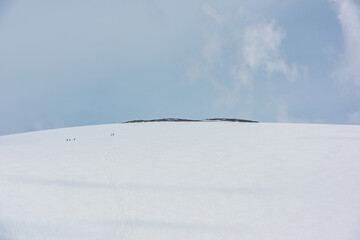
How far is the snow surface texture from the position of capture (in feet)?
35.0

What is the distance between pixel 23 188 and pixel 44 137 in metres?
10.9

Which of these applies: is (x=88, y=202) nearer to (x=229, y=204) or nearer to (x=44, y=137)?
(x=229, y=204)

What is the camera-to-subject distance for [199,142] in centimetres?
1970

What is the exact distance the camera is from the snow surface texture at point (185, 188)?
1067 centimetres

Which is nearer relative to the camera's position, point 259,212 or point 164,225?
point 164,225

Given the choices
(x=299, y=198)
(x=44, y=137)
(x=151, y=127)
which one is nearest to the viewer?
(x=299, y=198)

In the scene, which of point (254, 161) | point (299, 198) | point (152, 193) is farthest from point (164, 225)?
point (254, 161)

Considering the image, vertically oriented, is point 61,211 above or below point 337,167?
below

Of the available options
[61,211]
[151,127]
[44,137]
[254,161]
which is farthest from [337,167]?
[44,137]

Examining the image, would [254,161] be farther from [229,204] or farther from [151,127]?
[151,127]

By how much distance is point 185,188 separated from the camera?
13.3 meters

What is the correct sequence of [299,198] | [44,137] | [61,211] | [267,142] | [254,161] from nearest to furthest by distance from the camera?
[61,211] → [299,198] → [254,161] → [267,142] → [44,137]

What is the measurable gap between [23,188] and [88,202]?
266 cm

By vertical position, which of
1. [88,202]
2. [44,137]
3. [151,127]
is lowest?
[88,202]
